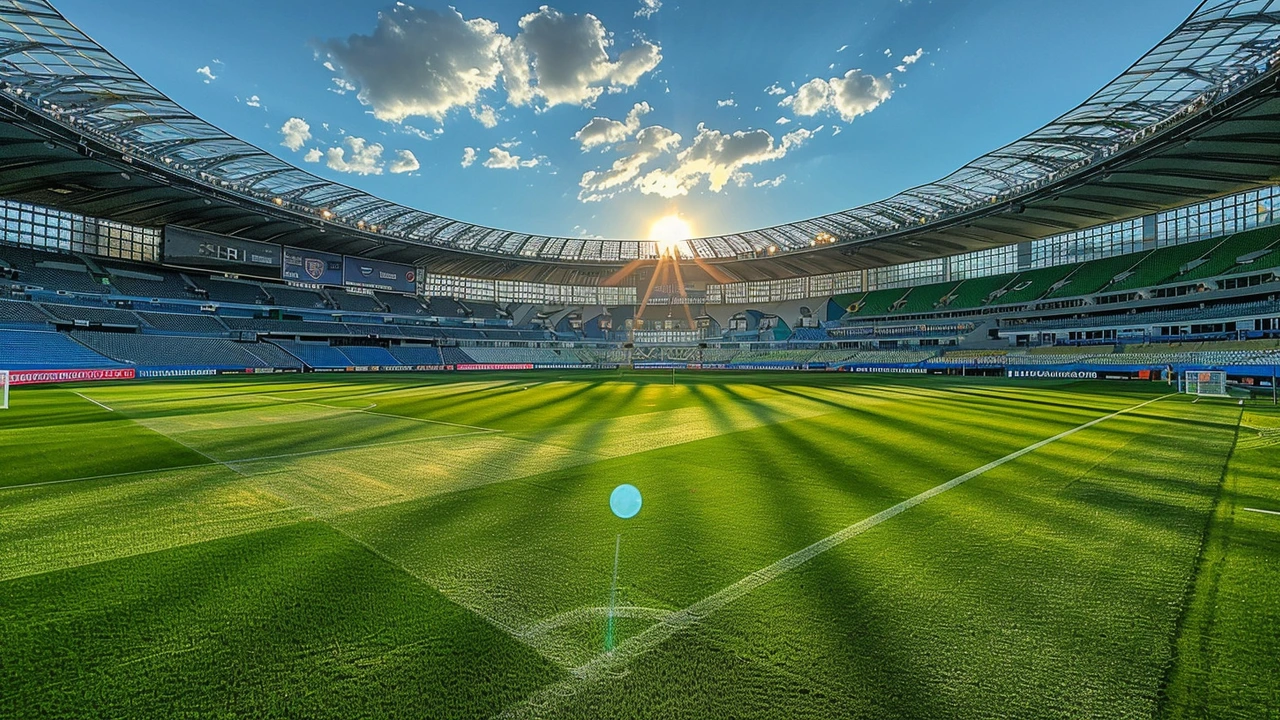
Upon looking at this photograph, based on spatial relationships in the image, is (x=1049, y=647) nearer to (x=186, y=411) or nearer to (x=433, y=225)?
(x=186, y=411)

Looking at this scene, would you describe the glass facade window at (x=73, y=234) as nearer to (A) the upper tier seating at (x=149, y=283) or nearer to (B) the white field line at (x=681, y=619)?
(A) the upper tier seating at (x=149, y=283)

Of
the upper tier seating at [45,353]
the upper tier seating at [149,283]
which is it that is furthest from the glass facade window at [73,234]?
the upper tier seating at [45,353]

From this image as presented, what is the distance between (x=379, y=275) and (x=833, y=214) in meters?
57.9

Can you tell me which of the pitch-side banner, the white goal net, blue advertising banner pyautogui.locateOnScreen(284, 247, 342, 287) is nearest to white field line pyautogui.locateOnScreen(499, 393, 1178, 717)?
the white goal net

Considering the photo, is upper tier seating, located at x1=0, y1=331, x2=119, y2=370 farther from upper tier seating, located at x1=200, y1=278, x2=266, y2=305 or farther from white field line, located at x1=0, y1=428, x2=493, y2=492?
white field line, located at x1=0, y1=428, x2=493, y2=492

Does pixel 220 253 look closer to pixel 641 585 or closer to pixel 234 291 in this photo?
pixel 234 291

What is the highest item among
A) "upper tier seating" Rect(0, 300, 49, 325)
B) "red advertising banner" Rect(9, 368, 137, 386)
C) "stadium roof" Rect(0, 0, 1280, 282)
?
"stadium roof" Rect(0, 0, 1280, 282)

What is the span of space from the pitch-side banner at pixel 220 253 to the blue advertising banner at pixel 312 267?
1.26m

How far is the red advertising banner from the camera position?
3067 cm

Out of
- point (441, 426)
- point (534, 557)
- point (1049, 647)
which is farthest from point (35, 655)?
point (441, 426)

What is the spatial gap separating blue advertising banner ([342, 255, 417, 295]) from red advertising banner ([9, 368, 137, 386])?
29809mm

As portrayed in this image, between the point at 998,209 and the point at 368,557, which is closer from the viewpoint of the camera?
the point at 368,557

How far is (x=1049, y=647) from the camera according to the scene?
294 centimetres

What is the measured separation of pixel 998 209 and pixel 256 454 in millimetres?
54521
